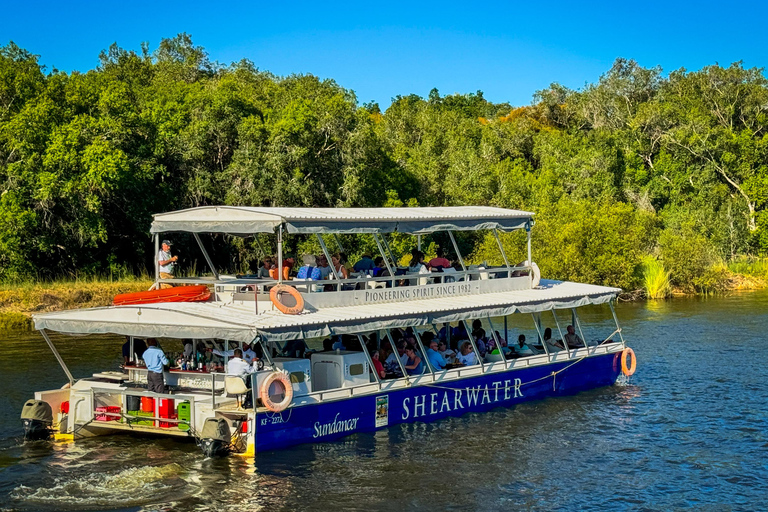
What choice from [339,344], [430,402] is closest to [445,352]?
[430,402]

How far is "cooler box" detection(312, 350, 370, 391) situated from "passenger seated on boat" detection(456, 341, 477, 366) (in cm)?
347

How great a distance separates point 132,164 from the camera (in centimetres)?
4381

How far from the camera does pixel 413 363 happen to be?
2069cm

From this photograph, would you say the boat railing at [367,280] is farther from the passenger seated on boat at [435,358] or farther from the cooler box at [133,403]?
the cooler box at [133,403]

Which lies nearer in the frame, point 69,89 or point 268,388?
point 268,388

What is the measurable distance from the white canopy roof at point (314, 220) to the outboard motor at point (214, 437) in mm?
3933

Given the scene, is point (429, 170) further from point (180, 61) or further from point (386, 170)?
point (180, 61)

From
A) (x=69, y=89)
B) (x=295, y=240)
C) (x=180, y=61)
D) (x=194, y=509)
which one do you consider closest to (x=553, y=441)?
(x=194, y=509)

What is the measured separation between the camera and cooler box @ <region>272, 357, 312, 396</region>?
706 inches

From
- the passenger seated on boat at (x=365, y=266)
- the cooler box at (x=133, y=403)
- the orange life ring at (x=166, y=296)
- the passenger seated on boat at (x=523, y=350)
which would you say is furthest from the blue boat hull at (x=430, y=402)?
the passenger seated on boat at (x=365, y=266)

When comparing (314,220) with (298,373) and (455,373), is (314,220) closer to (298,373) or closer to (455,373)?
(298,373)

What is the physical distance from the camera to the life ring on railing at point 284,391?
16.9 metres

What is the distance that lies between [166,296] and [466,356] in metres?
7.25

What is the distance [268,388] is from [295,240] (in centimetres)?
2697
